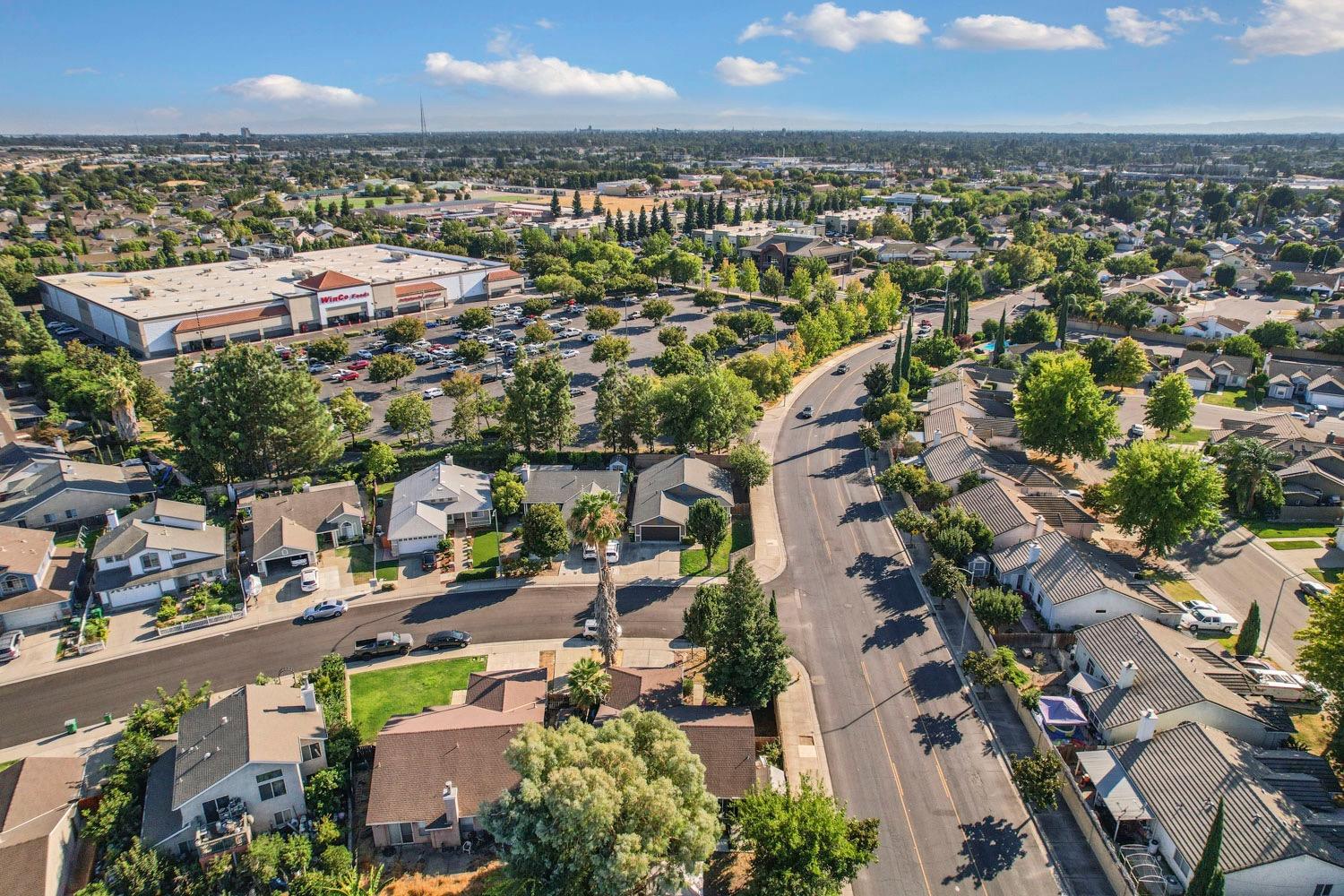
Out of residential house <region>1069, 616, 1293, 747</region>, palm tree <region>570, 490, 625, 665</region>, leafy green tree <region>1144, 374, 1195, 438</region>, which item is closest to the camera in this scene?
residential house <region>1069, 616, 1293, 747</region>

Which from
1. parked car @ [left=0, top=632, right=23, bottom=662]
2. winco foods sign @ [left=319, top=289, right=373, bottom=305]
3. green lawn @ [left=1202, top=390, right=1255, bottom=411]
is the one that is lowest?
parked car @ [left=0, top=632, right=23, bottom=662]

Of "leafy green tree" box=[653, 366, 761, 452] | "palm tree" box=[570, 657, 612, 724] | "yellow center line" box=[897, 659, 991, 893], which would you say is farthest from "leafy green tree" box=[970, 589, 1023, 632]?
"leafy green tree" box=[653, 366, 761, 452]

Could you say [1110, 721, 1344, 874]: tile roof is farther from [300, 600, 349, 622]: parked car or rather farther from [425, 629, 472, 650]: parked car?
[300, 600, 349, 622]: parked car

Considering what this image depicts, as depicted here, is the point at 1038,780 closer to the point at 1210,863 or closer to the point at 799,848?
the point at 1210,863

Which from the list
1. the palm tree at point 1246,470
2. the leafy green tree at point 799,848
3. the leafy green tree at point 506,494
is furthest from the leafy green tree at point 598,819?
the palm tree at point 1246,470

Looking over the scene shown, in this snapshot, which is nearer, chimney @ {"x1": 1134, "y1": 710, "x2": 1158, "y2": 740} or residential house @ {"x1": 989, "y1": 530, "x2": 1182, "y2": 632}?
chimney @ {"x1": 1134, "y1": 710, "x2": 1158, "y2": 740}

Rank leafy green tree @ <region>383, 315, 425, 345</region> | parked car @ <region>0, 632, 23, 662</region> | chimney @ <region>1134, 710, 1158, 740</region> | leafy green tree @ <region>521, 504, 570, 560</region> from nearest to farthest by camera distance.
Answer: chimney @ <region>1134, 710, 1158, 740</region> < parked car @ <region>0, 632, 23, 662</region> < leafy green tree @ <region>521, 504, 570, 560</region> < leafy green tree @ <region>383, 315, 425, 345</region>

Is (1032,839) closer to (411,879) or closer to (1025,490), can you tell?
(411,879)

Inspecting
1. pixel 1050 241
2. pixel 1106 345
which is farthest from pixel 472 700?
pixel 1050 241
